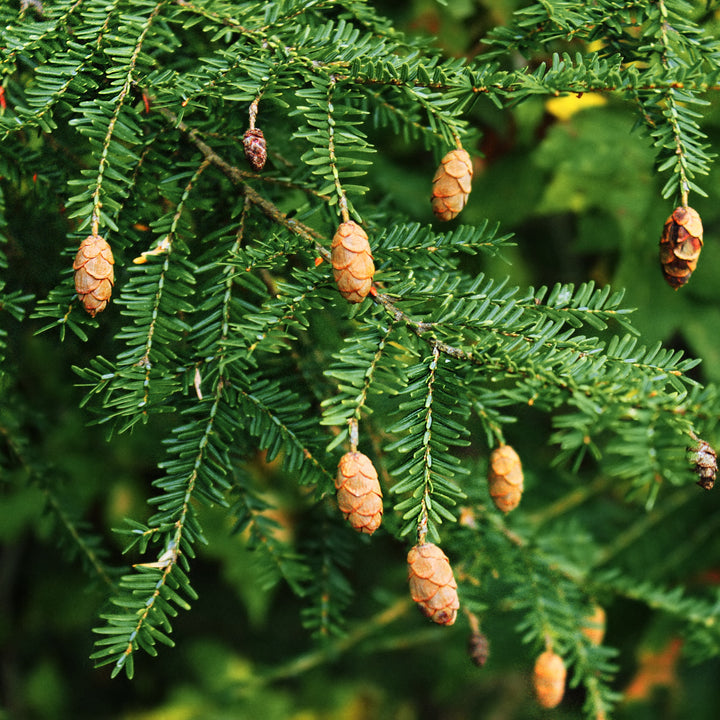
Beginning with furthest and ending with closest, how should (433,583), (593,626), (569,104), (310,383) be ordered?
(569,104) < (593,626) < (310,383) < (433,583)

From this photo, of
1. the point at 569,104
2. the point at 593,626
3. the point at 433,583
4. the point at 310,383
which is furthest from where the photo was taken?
the point at 569,104

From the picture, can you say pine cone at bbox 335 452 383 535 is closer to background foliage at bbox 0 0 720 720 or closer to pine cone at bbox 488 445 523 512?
background foliage at bbox 0 0 720 720

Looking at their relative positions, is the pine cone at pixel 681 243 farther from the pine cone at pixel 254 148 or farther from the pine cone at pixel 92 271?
the pine cone at pixel 92 271

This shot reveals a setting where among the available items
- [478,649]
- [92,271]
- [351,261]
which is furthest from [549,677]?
[92,271]

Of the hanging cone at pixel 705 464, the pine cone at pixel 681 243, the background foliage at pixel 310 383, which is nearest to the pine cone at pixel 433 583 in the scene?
the background foliage at pixel 310 383

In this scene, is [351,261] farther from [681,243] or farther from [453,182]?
[681,243]

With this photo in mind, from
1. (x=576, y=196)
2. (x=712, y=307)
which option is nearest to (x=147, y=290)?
(x=576, y=196)
